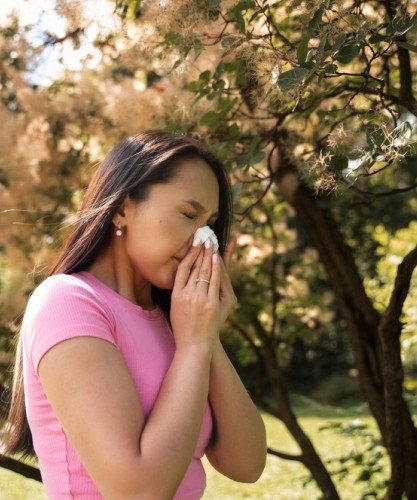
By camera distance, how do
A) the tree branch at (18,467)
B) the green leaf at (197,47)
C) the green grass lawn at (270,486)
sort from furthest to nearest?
1. the green grass lawn at (270,486)
2. the tree branch at (18,467)
3. the green leaf at (197,47)

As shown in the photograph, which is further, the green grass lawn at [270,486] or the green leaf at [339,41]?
the green grass lawn at [270,486]

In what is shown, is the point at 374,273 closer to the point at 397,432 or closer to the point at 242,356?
the point at 242,356

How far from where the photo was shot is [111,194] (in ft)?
5.74

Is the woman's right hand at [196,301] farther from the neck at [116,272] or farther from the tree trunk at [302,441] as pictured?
the tree trunk at [302,441]

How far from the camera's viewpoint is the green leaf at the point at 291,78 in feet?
5.68

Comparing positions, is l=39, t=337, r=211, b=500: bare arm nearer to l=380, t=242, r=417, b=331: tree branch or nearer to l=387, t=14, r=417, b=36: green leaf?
l=387, t=14, r=417, b=36: green leaf

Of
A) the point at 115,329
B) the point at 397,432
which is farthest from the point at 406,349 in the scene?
the point at 115,329

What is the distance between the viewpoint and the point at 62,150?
4.19 m

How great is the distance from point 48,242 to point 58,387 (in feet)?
8.92

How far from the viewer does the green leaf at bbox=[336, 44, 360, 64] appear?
1.82 m

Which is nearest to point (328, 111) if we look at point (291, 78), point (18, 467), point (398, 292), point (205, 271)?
point (291, 78)

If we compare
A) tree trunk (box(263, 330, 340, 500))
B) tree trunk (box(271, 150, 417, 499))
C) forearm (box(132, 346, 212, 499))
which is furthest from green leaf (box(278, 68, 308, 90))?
tree trunk (box(263, 330, 340, 500))

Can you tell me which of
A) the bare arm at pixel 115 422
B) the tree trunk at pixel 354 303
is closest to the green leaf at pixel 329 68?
the bare arm at pixel 115 422

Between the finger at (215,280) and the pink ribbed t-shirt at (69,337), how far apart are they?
155mm
